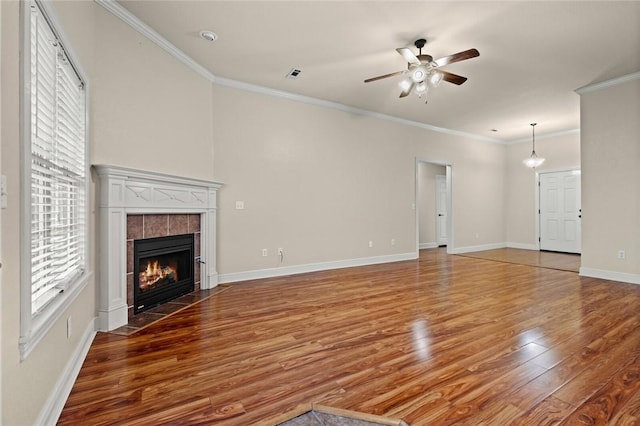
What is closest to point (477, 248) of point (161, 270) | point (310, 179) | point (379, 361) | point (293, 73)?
point (310, 179)

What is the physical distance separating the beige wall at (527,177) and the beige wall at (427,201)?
1.86 m

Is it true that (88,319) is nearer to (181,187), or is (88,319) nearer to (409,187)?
(181,187)

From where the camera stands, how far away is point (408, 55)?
127 inches

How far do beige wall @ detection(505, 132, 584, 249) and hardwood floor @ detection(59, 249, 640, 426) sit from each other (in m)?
4.64

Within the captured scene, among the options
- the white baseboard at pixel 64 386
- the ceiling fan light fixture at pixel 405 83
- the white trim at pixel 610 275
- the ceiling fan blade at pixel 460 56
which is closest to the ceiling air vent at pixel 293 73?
the ceiling fan light fixture at pixel 405 83

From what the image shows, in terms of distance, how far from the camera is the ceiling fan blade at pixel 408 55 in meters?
3.14

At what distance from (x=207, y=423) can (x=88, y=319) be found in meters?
1.65

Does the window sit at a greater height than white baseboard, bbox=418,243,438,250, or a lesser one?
→ greater

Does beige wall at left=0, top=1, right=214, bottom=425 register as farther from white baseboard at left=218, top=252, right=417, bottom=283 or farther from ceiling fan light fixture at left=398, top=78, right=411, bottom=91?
ceiling fan light fixture at left=398, top=78, right=411, bottom=91

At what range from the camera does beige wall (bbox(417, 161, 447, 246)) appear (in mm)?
9000

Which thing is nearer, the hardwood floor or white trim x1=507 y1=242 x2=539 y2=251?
the hardwood floor

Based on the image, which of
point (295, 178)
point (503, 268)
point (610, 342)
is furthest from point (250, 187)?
point (503, 268)

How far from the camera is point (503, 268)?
570 centimetres

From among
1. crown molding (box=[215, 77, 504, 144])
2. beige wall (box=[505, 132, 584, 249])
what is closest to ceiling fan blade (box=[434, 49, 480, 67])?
crown molding (box=[215, 77, 504, 144])
